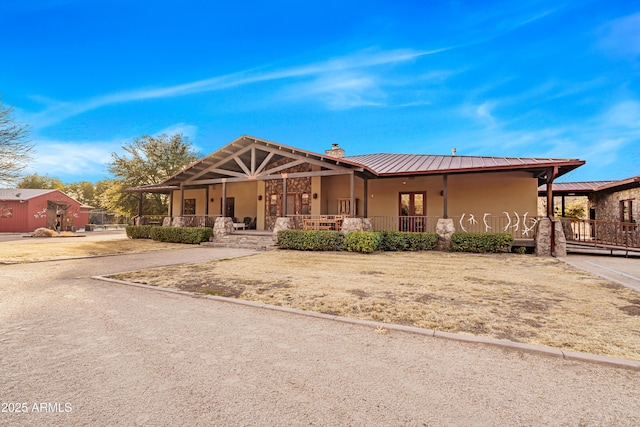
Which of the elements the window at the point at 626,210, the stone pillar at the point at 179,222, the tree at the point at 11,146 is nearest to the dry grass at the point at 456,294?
the window at the point at 626,210

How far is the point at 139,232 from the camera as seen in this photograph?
19391 millimetres

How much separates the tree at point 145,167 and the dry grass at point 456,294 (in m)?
22.0

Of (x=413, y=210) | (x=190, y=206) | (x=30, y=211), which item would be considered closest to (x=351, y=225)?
(x=413, y=210)

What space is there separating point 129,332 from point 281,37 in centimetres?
2395

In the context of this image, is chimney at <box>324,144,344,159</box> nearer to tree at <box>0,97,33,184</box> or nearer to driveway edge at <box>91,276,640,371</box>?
tree at <box>0,97,33,184</box>

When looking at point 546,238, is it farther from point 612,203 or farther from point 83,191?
point 83,191

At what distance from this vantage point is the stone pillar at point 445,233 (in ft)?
41.8

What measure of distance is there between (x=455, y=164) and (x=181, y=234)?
15.0 m

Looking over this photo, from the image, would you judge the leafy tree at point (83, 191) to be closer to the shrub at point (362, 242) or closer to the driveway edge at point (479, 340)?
the shrub at point (362, 242)

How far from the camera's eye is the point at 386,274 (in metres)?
7.49

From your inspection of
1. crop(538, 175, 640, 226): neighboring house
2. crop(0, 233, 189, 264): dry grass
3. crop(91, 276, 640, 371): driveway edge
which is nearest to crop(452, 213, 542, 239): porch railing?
crop(538, 175, 640, 226): neighboring house

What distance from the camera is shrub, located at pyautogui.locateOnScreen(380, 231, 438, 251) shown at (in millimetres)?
12734

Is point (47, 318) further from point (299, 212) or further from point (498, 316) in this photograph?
point (299, 212)

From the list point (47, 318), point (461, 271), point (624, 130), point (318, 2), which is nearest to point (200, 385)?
point (47, 318)
